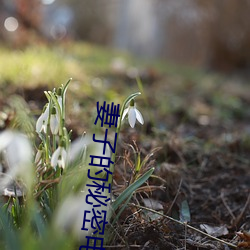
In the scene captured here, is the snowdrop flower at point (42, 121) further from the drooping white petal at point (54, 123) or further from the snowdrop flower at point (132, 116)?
the snowdrop flower at point (132, 116)

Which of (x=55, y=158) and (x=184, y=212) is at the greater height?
(x=55, y=158)

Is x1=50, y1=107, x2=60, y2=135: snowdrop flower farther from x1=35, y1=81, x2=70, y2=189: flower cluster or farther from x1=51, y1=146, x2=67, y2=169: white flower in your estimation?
x1=51, y1=146, x2=67, y2=169: white flower

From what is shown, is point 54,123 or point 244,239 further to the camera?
point 244,239

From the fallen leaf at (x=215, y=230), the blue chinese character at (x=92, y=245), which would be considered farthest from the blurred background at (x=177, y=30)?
the blue chinese character at (x=92, y=245)

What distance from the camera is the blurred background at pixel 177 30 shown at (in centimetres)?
655

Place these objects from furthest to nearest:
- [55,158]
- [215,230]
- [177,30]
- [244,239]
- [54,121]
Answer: [177,30], [215,230], [244,239], [54,121], [55,158]

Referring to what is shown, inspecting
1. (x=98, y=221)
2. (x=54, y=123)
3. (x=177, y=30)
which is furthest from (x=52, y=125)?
(x=177, y=30)

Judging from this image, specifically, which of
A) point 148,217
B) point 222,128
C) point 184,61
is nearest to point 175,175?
point 148,217

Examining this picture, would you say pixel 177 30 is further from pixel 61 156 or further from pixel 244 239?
pixel 61 156

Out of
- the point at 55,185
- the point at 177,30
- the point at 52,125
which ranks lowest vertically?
the point at 55,185

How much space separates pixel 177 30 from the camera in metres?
9.08

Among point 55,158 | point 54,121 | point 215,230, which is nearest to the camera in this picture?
point 55,158

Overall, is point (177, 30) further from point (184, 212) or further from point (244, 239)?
point (244, 239)

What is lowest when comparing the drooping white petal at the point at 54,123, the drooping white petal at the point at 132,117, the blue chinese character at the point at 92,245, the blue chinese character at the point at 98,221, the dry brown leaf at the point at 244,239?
the dry brown leaf at the point at 244,239
